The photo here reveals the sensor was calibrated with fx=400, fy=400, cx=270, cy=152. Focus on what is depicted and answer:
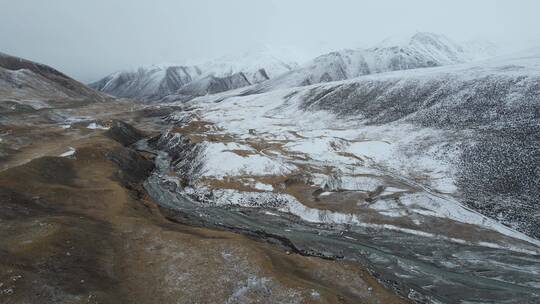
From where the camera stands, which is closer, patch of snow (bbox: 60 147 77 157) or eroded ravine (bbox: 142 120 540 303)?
eroded ravine (bbox: 142 120 540 303)

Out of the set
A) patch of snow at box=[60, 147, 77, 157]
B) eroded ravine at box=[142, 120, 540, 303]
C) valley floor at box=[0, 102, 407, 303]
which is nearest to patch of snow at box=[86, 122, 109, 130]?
patch of snow at box=[60, 147, 77, 157]

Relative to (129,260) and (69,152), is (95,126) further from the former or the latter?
(129,260)

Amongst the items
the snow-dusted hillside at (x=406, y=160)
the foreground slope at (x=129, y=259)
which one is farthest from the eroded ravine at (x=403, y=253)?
the foreground slope at (x=129, y=259)

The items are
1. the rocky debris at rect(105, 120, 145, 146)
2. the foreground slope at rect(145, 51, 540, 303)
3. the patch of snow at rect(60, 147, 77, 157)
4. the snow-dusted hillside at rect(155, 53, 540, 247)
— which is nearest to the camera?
the foreground slope at rect(145, 51, 540, 303)

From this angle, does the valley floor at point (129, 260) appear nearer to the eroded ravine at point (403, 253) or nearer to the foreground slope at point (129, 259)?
the foreground slope at point (129, 259)

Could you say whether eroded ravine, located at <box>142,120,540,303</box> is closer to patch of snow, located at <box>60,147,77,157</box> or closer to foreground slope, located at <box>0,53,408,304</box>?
foreground slope, located at <box>0,53,408,304</box>

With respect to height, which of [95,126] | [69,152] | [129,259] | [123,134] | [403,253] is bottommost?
[403,253]

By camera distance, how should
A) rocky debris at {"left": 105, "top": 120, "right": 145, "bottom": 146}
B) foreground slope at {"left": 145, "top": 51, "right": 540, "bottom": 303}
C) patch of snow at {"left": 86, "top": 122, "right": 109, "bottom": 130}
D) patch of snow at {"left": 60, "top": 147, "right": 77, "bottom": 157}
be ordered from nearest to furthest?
foreground slope at {"left": 145, "top": 51, "right": 540, "bottom": 303}
patch of snow at {"left": 60, "top": 147, "right": 77, "bottom": 157}
rocky debris at {"left": 105, "top": 120, "right": 145, "bottom": 146}
patch of snow at {"left": 86, "top": 122, "right": 109, "bottom": 130}

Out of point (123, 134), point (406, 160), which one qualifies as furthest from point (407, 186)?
point (123, 134)

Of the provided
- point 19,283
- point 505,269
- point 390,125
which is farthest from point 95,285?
point 390,125
